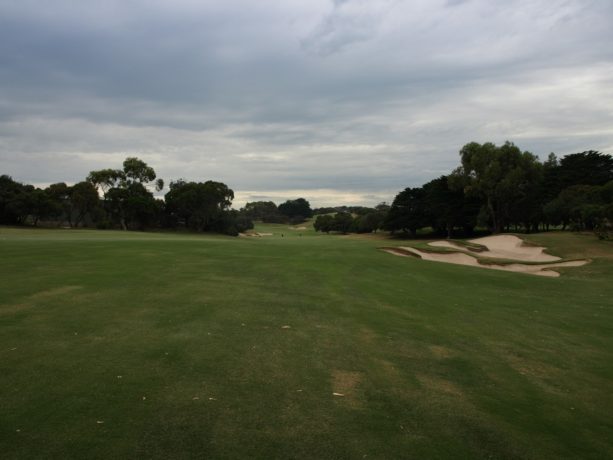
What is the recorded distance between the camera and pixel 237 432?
5031mm

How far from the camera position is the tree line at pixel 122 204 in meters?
71.3

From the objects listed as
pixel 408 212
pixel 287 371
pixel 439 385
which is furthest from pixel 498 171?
pixel 287 371

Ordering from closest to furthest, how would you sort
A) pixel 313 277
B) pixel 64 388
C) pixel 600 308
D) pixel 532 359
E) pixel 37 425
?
pixel 37 425
pixel 64 388
pixel 532 359
pixel 600 308
pixel 313 277

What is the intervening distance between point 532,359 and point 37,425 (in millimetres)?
8740

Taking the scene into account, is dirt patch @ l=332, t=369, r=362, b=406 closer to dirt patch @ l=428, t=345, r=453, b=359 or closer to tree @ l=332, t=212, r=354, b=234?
dirt patch @ l=428, t=345, r=453, b=359

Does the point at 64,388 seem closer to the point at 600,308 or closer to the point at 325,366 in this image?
the point at 325,366

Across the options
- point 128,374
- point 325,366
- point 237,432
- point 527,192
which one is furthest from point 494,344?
point 527,192

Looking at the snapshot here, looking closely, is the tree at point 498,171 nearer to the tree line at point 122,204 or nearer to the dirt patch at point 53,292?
the tree line at point 122,204

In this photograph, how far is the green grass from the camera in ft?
16.4

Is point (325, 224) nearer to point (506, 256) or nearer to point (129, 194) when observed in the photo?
point (129, 194)

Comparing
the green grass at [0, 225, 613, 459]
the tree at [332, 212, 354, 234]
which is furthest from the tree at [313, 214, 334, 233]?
the green grass at [0, 225, 613, 459]

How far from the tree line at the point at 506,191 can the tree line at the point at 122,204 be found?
32993 millimetres

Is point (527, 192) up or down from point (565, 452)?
up

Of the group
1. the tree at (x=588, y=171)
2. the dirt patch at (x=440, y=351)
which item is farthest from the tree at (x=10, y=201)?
the tree at (x=588, y=171)
